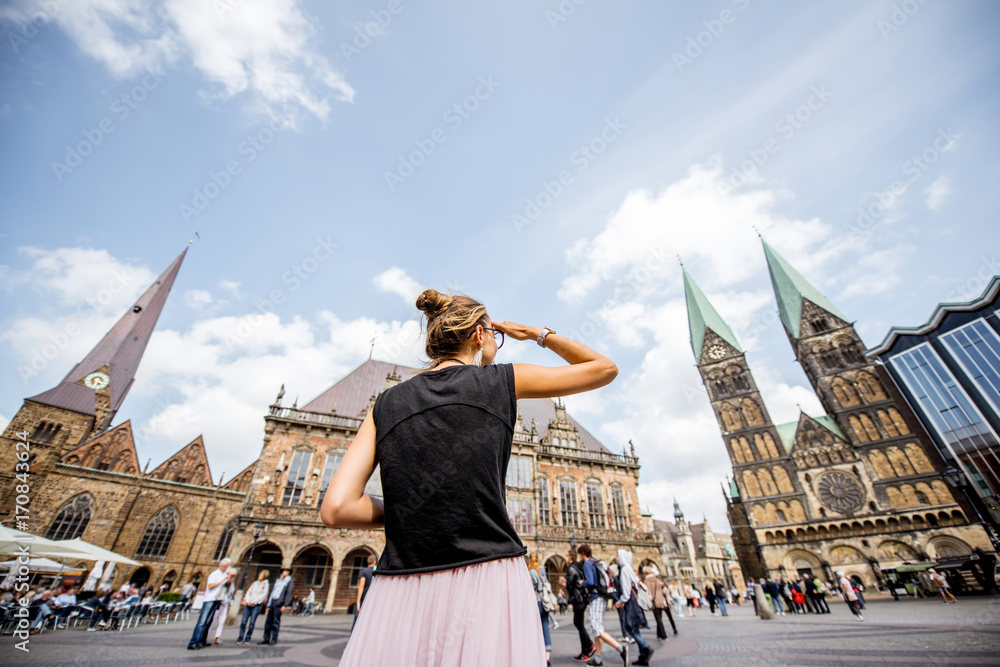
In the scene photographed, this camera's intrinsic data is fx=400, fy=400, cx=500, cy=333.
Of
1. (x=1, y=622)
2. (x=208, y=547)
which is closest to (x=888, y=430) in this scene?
(x=1, y=622)

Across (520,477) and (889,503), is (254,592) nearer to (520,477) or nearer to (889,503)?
(520,477)

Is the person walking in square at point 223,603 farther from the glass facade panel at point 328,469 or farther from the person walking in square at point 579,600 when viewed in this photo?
the glass facade panel at point 328,469

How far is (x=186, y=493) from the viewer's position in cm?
2683

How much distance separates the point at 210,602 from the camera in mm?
6922

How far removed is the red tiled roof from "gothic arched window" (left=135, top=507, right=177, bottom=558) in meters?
12.6

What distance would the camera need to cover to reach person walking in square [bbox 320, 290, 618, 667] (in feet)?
3.17

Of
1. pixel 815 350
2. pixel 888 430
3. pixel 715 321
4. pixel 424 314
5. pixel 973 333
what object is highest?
pixel 715 321

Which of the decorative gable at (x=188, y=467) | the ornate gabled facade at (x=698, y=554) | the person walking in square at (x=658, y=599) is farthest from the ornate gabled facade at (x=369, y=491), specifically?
the ornate gabled facade at (x=698, y=554)

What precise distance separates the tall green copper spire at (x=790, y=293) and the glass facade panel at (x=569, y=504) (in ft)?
101

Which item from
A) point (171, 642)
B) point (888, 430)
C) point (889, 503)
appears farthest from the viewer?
point (888, 430)

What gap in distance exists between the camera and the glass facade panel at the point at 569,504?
78.5ft

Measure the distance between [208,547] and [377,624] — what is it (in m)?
34.2

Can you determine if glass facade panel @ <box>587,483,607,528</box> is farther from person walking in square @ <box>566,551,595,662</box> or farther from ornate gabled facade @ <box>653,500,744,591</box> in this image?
ornate gabled facade @ <box>653,500,744,591</box>

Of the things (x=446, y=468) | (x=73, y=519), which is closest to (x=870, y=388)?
(x=446, y=468)
